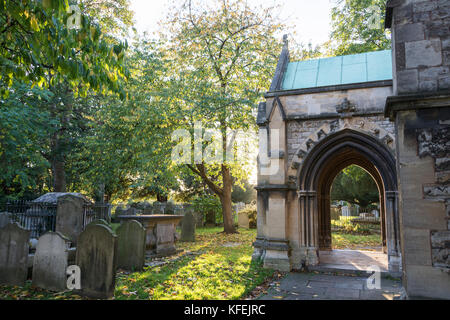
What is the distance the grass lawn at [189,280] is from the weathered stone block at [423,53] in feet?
15.6

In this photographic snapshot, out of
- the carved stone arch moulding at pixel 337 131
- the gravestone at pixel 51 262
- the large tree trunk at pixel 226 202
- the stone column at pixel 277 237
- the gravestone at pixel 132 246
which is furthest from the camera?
the large tree trunk at pixel 226 202

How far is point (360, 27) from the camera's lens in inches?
653

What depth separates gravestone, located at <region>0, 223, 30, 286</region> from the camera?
20.0 ft

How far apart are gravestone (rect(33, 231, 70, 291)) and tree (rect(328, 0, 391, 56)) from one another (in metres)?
16.4

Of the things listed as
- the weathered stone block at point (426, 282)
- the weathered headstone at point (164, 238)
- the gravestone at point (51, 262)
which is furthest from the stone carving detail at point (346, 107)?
the gravestone at point (51, 262)

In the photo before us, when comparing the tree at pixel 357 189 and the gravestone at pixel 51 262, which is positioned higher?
the tree at pixel 357 189

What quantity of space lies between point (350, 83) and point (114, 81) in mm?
6198

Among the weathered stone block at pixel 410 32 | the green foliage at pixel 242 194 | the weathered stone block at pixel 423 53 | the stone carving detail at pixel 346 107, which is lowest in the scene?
the green foliage at pixel 242 194

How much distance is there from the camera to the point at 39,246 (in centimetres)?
598

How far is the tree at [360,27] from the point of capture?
15945 millimetres

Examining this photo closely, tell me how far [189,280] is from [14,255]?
3.70 meters

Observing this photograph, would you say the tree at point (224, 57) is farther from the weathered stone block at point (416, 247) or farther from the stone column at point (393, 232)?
the weathered stone block at point (416, 247)
